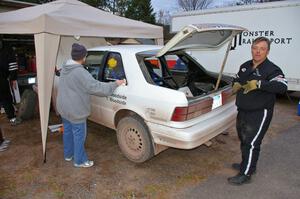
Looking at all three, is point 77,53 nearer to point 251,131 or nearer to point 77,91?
point 77,91

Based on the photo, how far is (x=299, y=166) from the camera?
13.4 feet

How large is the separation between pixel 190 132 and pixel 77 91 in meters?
1.54

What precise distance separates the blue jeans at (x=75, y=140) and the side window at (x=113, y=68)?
2.76ft

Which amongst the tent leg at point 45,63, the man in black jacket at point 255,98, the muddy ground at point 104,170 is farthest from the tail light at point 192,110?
the tent leg at point 45,63

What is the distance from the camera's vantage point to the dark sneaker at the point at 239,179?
357 cm

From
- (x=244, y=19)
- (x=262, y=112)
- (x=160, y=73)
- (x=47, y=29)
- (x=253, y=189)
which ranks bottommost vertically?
(x=253, y=189)

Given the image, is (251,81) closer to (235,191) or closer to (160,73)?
(235,191)

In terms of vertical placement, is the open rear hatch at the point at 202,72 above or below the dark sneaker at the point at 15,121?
above

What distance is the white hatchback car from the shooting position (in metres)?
3.45

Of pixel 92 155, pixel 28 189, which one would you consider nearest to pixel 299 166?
pixel 92 155

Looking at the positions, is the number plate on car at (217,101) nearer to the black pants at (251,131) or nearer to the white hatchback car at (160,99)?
the white hatchback car at (160,99)

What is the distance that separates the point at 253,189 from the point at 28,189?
277cm

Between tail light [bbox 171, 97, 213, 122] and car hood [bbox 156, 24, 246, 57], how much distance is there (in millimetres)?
732

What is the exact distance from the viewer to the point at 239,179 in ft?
11.8
